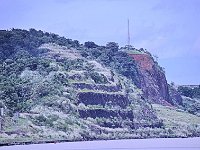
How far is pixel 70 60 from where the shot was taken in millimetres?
124562

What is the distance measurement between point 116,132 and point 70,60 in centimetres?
2902

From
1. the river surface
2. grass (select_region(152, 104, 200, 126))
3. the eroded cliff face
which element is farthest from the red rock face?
the river surface

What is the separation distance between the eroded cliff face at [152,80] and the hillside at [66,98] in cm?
109

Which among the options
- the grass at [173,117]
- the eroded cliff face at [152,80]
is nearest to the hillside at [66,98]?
the grass at [173,117]

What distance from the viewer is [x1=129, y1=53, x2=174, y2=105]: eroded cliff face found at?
493 ft

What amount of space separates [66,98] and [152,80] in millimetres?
59981

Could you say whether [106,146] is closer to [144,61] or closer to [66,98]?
[66,98]

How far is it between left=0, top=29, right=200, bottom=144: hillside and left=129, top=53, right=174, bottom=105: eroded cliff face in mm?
1094

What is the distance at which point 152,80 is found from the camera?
513 ft

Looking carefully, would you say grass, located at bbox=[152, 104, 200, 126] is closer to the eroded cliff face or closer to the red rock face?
the eroded cliff face

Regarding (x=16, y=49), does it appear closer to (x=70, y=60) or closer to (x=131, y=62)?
(x=70, y=60)

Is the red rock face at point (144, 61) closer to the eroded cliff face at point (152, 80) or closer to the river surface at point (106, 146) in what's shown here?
the eroded cliff face at point (152, 80)

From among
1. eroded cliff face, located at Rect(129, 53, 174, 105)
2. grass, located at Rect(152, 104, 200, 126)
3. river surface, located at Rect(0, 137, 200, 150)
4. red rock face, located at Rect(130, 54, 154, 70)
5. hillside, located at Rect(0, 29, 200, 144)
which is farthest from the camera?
red rock face, located at Rect(130, 54, 154, 70)

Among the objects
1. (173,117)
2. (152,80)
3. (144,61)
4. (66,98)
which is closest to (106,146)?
(66,98)
